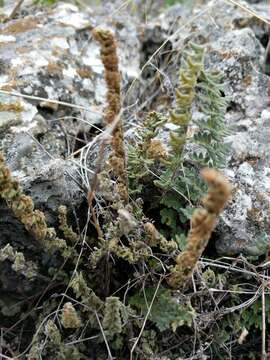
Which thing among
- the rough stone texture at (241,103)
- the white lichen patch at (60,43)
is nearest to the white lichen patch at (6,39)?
the white lichen patch at (60,43)

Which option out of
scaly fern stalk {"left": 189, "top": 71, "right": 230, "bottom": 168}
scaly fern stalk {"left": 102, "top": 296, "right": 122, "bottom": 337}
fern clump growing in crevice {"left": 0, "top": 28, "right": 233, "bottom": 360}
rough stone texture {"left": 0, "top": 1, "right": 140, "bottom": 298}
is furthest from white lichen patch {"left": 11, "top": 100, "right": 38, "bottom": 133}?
scaly fern stalk {"left": 102, "top": 296, "right": 122, "bottom": 337}

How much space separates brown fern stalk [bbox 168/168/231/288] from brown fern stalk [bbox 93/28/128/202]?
372 mm

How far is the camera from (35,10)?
2.99 metres

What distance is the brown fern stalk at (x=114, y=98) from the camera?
1462mm

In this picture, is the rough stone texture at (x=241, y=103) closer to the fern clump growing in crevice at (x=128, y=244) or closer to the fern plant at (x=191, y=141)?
the fern plant at (x=191, y=141)

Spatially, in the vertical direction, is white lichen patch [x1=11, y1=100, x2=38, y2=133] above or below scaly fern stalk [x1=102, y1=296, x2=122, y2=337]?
above

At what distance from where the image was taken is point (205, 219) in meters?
1.31

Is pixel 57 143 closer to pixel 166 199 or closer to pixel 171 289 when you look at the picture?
pixel 166 199

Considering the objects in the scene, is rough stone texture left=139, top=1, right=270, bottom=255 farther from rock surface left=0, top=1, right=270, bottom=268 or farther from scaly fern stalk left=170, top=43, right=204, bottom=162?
scaly fern stalk left=170, top=43, right=204, bottom=162

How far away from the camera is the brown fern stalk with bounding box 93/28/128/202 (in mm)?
1462

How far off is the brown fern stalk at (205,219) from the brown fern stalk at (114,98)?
1.22 ft

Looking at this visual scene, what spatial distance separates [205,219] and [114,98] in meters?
0.48

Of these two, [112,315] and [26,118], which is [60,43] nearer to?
[26,118]

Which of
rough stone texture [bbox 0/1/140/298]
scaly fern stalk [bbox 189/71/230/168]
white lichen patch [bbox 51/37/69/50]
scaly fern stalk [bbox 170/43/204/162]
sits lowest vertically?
rough stone texture [bbox 0/1/140/298]
